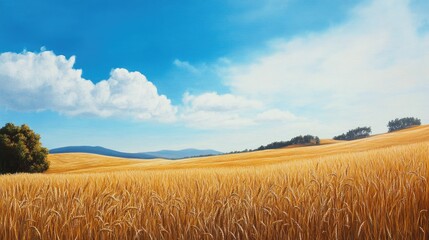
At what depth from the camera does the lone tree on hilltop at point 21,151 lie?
131 ft

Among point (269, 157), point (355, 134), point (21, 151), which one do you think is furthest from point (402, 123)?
point (21, 151)

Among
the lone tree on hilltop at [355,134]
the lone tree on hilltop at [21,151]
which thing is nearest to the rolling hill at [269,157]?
the lone tree on hilltop at [21,151]

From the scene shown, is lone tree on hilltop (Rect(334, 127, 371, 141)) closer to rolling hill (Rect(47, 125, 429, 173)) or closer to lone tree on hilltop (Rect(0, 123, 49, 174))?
rolling hill (Rect(47, 125, 429, 173))

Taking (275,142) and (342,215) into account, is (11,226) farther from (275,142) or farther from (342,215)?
(275,142)

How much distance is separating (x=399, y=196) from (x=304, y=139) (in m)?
91.0

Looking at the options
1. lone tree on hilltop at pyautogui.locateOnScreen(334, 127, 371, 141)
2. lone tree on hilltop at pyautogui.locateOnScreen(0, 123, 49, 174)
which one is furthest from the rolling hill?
lone tree on hilltop at pyautogui.locateOnScreen(334, 127, 371, 141)

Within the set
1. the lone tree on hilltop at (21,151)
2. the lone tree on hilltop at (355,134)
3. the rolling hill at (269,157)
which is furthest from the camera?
the lone tree on hilltop at (355,134)

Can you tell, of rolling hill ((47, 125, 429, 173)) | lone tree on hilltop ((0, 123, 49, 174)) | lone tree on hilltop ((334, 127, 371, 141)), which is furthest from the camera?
lone tree on hilltop ((334, 127, 371, 141))

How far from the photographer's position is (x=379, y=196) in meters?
3.89

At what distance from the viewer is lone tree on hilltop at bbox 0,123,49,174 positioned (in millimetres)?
39812

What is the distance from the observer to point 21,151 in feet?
130

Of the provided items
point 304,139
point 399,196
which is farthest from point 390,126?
point 399,196

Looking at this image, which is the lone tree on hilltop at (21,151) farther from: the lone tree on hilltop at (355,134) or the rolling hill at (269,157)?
the lone tree on hilltop at (355,134)

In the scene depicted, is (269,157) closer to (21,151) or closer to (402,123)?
(21,151)
